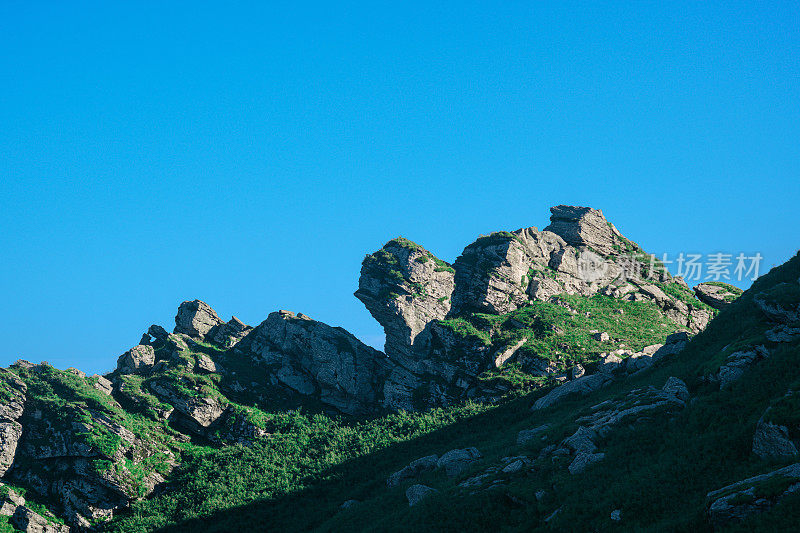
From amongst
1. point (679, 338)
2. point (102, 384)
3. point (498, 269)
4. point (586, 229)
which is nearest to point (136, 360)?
point (102, 384)

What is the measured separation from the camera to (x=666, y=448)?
3769 centimetres

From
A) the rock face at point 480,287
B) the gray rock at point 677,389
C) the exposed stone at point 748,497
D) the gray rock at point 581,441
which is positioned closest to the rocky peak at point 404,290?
the rock face at point 480,287

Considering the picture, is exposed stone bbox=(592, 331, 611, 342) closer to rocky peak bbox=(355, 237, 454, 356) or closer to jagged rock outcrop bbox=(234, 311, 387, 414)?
rocky peak bbox=(355, 237, 454, 356)

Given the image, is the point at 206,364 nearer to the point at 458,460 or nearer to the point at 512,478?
the point at 458,460

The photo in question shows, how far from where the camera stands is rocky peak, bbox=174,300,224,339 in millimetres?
103938

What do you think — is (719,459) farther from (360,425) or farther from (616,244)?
(616,244)

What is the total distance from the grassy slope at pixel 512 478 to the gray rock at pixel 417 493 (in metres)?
1.54

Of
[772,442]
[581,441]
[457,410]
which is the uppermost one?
[457,410]

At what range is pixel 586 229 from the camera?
354 ft

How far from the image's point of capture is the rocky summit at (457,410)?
1391 inches

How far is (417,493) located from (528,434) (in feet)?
49.2

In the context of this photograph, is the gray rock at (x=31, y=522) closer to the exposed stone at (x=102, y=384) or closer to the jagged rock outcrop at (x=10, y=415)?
the jagged rock outcrop at (x=10, y=415)

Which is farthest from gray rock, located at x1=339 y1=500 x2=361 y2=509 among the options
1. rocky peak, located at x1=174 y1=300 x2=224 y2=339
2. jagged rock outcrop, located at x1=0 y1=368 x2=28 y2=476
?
rocky peak, located at x1=174 y1=300 x2=224 y2=339

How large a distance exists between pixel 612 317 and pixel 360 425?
160 ft
